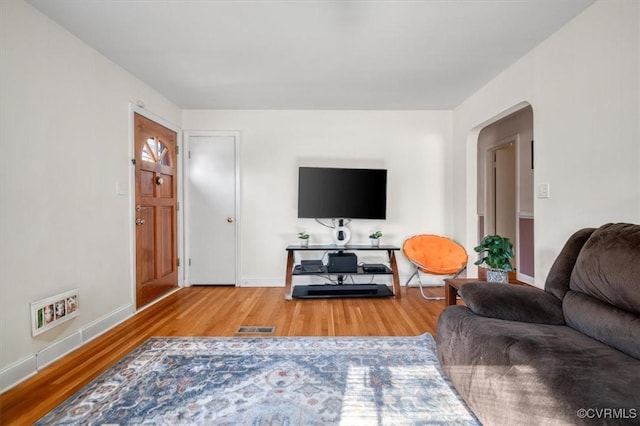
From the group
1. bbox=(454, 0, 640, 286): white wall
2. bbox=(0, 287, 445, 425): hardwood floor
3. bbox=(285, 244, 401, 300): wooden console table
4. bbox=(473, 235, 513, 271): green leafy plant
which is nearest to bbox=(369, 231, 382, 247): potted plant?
bbox=(285, 244, 401, 300): wooden console table

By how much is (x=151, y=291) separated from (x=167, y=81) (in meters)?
2.19

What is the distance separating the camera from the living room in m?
1.73

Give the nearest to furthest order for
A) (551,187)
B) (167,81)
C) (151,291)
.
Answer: (551,187), (167,81), (151,291)

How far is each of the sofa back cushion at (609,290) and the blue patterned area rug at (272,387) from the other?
2.32 ft

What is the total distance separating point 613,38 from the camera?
1.74 m

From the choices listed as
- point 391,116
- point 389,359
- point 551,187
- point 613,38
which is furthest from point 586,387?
point 391,116

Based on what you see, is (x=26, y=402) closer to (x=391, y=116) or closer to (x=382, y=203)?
(x=382, y=203)

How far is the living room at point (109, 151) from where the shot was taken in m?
1.73

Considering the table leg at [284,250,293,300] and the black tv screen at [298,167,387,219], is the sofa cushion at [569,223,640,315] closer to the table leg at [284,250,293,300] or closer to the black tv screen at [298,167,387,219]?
the black tv screen at [298,167,387,219]

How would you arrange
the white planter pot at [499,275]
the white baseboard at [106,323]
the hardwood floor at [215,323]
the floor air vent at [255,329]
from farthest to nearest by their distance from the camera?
the floor air vent at [255,329]
the white baseboard at [106,323]
the white planter pot at [499,275]
the hardwood floor at [215,323]

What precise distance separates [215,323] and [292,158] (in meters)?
2.15

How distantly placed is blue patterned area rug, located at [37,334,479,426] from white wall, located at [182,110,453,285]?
5.62 ft

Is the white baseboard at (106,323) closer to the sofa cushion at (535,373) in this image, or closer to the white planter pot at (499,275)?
the sofa cushion at (535,373)

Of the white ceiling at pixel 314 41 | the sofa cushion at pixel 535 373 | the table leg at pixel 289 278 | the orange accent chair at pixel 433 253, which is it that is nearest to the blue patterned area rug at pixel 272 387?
the sofa cushion at pixel 535 373
